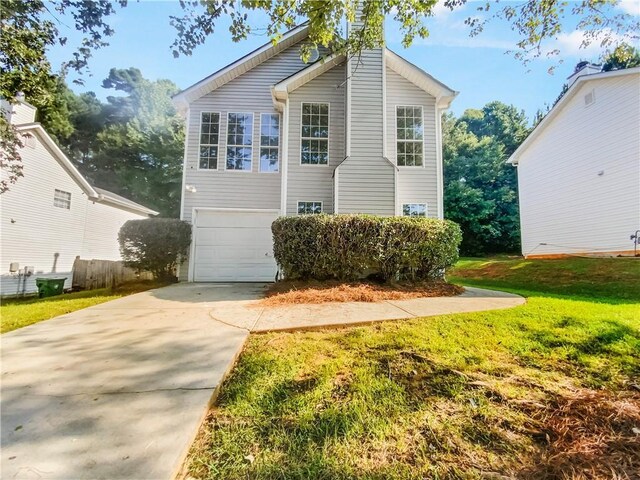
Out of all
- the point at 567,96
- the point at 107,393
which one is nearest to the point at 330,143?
the point at 107,393

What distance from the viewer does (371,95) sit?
Answer: 28.2 feet

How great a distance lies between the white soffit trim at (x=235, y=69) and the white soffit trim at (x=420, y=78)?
2860 millimetres

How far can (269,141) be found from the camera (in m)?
9.55

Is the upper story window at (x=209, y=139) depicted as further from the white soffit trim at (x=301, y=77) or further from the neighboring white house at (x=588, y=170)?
the neighboring white house at (x=588, y=170)

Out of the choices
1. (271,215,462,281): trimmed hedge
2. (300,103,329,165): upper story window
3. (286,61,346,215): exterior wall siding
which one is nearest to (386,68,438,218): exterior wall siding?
(286,61,346,215): exterior wall siding

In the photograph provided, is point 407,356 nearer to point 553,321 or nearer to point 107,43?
point 553,321

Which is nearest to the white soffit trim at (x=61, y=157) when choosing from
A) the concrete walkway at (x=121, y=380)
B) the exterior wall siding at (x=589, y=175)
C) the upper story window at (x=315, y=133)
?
the upper story window at (x=315, y=133)

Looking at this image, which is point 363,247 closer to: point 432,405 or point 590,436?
point 432,405

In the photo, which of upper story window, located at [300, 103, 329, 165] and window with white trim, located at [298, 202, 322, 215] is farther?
upper story window, located at [300, 103, 329, 165]

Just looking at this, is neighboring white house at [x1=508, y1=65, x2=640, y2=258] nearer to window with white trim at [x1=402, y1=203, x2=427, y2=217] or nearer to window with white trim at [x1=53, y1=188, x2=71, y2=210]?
window with white trim at [x1=402, y1=203, x2=427, y2=217]

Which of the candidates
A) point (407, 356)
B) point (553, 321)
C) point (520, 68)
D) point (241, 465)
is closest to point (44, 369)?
point (241, 465)

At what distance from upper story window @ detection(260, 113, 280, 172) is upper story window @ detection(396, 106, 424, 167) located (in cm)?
389

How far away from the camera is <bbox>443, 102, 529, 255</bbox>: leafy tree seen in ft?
67.5

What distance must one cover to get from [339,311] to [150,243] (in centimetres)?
661
